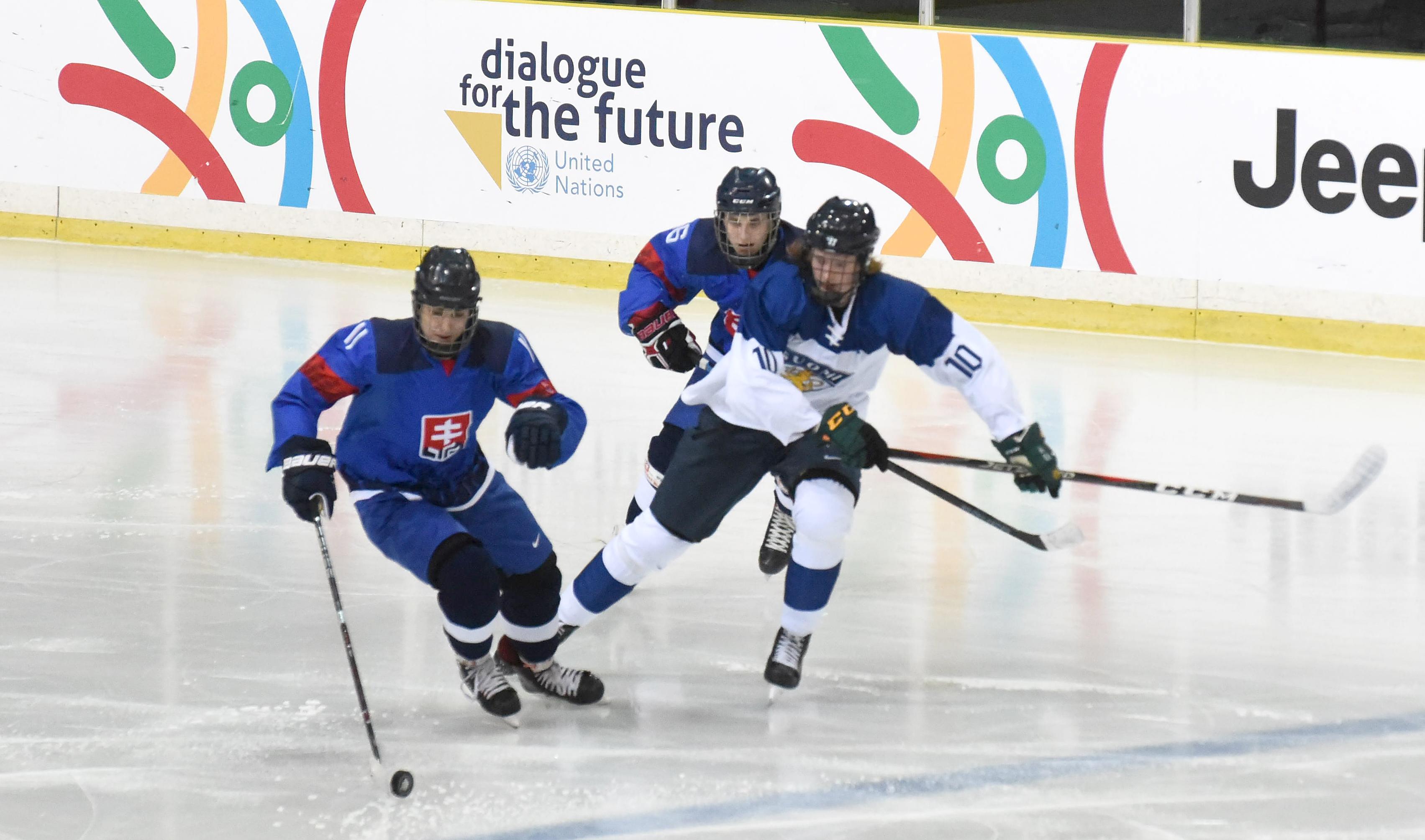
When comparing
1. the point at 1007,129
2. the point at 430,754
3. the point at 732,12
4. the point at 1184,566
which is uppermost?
the point at 732,12

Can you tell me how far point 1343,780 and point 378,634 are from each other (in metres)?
2.05

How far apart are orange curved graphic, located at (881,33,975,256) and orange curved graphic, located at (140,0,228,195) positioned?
164 inches

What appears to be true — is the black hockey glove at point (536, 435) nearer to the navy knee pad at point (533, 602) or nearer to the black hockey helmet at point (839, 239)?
the navy knee pad at point (533, 602)

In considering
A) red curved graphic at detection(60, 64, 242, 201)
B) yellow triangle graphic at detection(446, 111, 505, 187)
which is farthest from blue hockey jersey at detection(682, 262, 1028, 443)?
red curved graphic at detection(60, 64, 242, 201)

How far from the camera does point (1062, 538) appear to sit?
327 cm

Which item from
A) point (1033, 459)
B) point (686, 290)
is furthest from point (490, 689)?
point (686, 290)

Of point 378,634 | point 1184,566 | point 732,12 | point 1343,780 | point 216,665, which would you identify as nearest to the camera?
point 1343,780

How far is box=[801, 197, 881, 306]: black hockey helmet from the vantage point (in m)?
3.09

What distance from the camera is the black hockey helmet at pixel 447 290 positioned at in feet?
9.50

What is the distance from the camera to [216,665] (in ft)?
11.1

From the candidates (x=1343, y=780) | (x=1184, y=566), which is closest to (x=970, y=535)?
(x=1184, y=566)

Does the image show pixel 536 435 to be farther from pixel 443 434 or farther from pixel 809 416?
pixel 809 416

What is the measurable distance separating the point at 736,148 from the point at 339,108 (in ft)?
7.74

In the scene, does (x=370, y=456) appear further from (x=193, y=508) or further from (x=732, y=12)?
(x=732, y=12)
